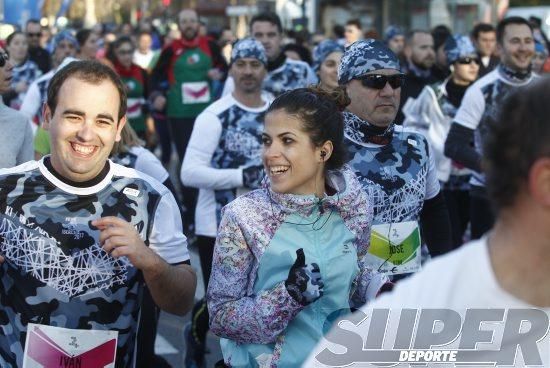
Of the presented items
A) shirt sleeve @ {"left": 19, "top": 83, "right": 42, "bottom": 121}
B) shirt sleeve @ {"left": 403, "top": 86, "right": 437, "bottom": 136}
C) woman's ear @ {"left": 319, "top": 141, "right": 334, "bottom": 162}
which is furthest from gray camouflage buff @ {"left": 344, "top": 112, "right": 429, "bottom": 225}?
shirt sleeve @ {"left": 19, "top": 83, "right": 42, "bottom": 121}

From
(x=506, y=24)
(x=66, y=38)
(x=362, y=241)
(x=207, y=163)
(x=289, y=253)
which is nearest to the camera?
(x=289, y=253)

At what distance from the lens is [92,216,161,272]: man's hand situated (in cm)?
345

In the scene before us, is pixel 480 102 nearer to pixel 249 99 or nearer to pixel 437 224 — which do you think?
pixel 249 99

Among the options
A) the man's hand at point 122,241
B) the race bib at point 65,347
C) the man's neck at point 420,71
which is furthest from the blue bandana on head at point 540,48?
the man's hand at point 122,241

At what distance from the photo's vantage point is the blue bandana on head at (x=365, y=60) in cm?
511

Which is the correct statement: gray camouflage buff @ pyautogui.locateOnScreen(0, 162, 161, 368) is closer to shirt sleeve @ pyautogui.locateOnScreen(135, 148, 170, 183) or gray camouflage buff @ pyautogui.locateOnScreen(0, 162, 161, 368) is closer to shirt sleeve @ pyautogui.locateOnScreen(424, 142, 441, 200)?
shirt sleeve @ pyautogui.locateOnScreen(424, 142, 441, 200)

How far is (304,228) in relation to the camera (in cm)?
377

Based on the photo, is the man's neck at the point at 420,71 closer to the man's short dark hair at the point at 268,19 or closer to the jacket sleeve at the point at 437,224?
the man's short dark hair at the point at 268,19

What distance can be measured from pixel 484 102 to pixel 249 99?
4.85ft

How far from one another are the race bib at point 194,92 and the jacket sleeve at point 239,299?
9.32 m

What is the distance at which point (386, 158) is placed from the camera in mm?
4938

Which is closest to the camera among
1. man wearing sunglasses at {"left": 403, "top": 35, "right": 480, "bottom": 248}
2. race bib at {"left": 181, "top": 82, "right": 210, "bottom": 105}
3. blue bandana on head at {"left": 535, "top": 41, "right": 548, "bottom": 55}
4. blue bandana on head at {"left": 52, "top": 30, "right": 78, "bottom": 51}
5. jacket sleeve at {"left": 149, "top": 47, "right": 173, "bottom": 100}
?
man wearing sunglasses at {"left": 403, "top": 35, "right": 480, "bottom": 248}

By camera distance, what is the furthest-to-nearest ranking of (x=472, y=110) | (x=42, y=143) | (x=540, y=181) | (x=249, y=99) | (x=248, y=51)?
(x=248, y=51) < (x=472, y=110) < (x=249, y=99) < (x=42, y=143) < (x=540, y=181)

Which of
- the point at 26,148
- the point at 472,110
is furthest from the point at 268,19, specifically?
the point at 26,148
